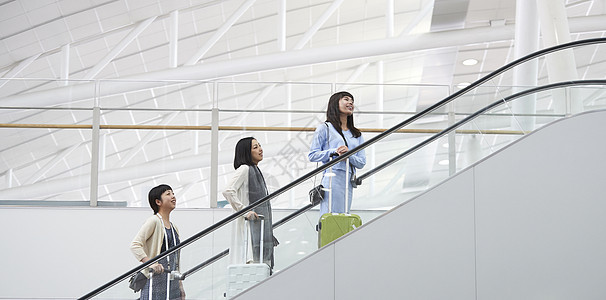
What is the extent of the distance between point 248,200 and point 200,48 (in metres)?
9.23

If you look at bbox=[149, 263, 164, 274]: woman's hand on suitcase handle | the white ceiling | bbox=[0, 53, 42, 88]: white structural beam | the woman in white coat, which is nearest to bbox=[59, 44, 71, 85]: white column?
the white ceiling

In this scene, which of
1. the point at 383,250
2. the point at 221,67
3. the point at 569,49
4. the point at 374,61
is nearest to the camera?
the point at 383,250

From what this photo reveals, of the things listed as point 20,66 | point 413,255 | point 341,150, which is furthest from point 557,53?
point 20,66

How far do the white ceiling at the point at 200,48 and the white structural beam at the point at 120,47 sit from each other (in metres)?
0.02

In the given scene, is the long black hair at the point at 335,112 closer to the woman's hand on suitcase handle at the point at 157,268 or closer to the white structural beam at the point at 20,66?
the woman's hand on suitcase handle at the point at 157,268

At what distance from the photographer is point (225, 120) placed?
11.2 m

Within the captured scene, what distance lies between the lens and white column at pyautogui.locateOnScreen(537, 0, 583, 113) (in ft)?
23.5

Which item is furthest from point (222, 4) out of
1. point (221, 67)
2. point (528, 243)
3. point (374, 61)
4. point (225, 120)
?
point (528, 243)

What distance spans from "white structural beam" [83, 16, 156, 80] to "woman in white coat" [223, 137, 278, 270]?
876cm

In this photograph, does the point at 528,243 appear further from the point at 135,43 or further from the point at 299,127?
the point at 135,43

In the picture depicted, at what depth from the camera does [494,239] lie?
6910 millimetres

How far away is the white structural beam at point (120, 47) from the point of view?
15.6m

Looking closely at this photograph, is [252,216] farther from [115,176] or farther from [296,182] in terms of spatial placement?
[115,176]

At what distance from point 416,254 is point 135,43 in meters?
11.8
